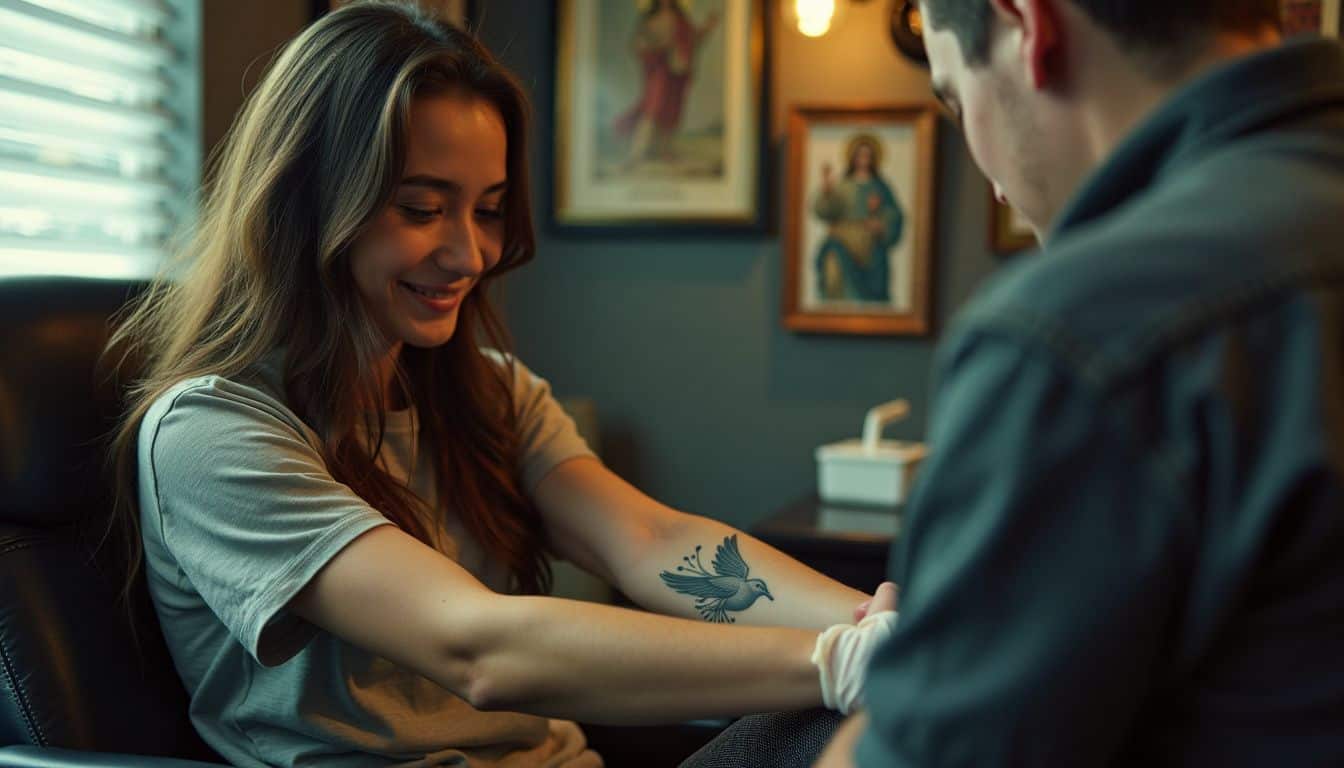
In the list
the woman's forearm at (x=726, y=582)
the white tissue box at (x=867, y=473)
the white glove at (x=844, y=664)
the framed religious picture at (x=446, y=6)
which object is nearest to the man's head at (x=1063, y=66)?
the white glove at (x=844, y=664)

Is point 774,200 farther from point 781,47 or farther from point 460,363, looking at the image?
point 460,363

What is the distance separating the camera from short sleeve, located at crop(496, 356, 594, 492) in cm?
155

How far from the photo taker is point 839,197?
9.31 ft

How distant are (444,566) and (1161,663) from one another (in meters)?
0.67

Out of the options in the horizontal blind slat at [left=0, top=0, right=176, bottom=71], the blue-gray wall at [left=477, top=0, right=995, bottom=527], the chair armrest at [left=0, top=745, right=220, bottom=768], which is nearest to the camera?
the chair armrest at [left=0, top=745, right=220, bottom=768]

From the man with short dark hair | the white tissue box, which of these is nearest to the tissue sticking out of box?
the white tissue box

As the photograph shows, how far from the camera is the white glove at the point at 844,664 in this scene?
1.03 m

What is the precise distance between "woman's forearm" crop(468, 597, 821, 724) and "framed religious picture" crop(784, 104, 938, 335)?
6.17 feet

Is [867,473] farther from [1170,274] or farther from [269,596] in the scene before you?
[1170,274]

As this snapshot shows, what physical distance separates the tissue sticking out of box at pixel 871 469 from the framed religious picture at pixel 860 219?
29 cm

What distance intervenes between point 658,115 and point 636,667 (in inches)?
82.4

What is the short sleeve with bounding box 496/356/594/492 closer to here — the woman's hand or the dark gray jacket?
the woman's hand

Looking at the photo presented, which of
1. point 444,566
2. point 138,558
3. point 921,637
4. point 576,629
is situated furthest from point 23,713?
point 921,637

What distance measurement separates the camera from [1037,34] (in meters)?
0.67
